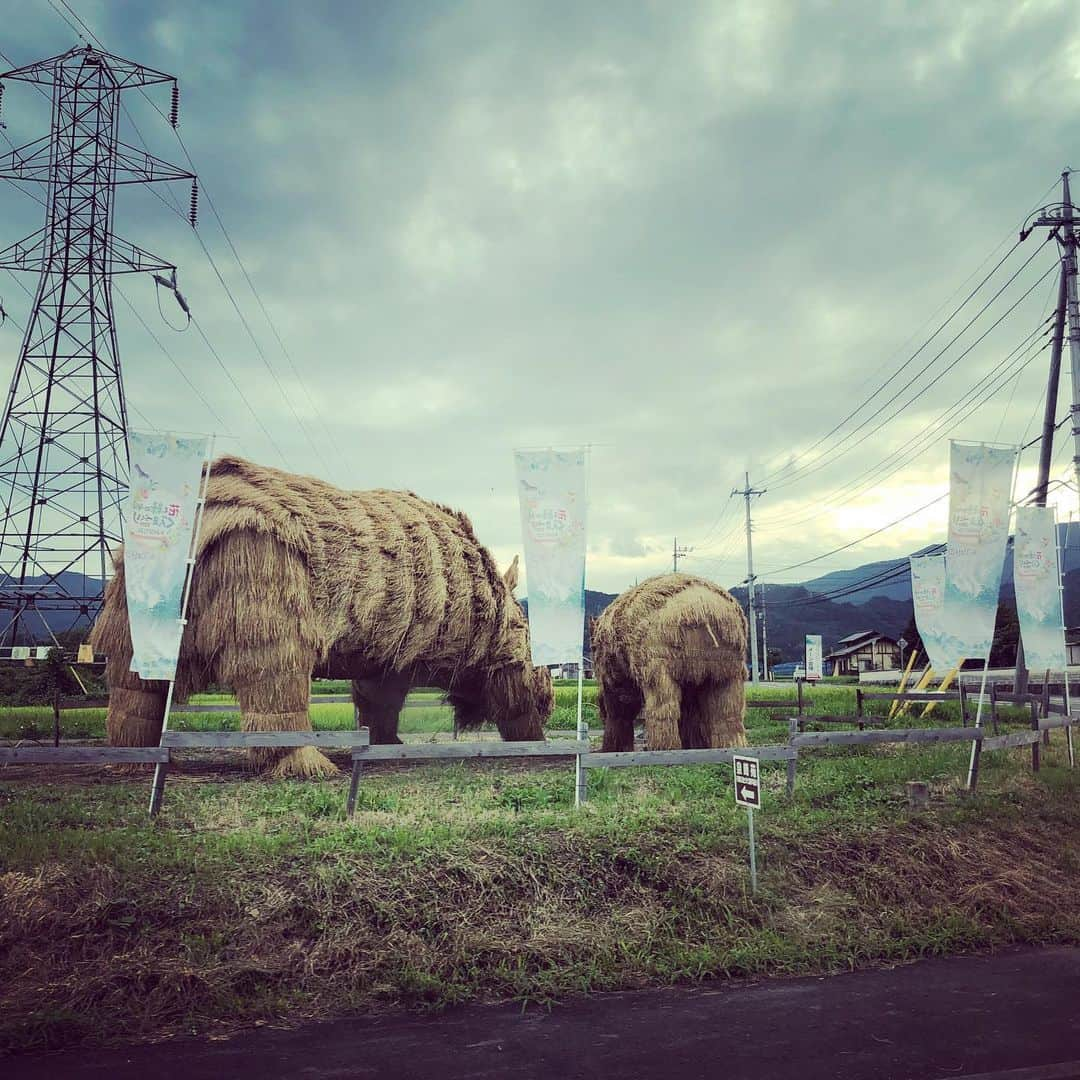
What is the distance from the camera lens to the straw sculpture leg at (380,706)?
1255 centimetres

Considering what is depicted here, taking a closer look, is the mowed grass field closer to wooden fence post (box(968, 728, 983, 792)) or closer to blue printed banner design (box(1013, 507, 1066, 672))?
blue printed banner design (box(1013, 507, 1066, 672))

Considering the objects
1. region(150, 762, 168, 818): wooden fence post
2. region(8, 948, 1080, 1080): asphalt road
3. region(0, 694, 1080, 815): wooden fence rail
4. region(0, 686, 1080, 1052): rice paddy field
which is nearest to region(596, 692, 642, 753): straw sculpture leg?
region(0, 686, 1080, 1052): rice paddy field

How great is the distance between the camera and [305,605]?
31.7 ft

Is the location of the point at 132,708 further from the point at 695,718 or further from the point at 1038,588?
the point at 1038,588

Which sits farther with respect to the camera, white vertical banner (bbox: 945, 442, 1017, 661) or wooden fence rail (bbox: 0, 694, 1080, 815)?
white vertical banner (bbox: 945, 442, 1017, 661)

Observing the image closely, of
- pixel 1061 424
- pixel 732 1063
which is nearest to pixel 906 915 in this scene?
pixel 732 1063

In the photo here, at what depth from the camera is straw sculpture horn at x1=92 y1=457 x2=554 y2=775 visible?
9398 millimetres

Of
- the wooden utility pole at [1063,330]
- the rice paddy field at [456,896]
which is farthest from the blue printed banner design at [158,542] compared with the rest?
the wooden utility pole at [1063,330]

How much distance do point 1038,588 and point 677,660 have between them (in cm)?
599

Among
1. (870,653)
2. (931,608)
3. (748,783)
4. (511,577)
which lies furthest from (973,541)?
(870,653)

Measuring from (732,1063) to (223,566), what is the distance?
7208 mm

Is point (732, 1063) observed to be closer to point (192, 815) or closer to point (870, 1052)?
point (870, 1052)

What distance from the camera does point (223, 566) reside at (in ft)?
31.4

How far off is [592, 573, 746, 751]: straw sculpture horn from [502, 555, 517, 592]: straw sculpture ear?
1449mm
